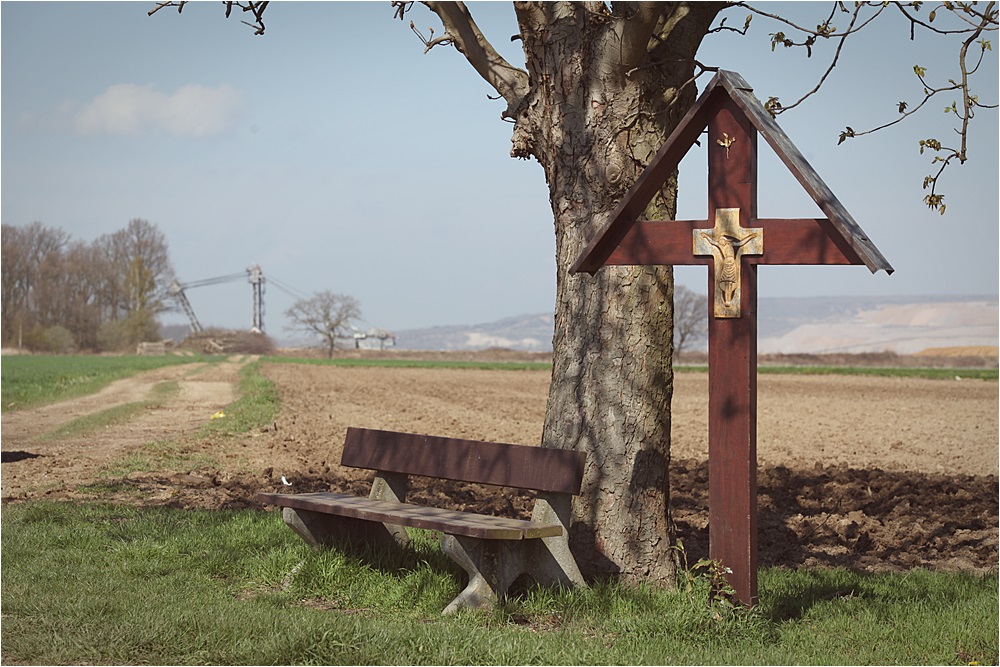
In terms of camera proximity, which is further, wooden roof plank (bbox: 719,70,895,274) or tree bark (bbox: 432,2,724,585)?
tree bark (bbox: 432,2,724,585)

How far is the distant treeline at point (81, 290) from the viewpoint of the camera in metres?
96.9

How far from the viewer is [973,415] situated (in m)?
23.2

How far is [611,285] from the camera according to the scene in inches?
251

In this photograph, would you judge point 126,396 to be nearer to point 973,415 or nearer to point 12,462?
point 12,462

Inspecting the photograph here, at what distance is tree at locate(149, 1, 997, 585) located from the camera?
6.30 meters

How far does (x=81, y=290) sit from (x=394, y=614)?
352 ft

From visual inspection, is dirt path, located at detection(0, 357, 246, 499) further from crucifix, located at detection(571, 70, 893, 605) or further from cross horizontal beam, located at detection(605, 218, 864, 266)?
crucifix, located at detection(571, 70, 893, 605)

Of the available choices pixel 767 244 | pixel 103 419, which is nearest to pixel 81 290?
pixel 103 419

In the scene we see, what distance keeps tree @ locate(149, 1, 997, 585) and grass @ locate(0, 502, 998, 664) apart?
0.47m

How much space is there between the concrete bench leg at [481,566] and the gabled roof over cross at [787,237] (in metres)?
1.62

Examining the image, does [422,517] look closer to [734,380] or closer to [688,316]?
[734,380]

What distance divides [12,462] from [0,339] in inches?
3609

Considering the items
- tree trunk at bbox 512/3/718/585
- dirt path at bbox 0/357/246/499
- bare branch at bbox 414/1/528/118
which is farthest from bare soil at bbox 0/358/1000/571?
bare branch at bbox 414/1/528/118

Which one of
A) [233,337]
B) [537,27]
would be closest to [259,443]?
[537,27]
